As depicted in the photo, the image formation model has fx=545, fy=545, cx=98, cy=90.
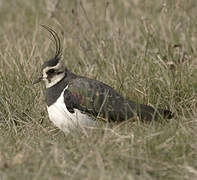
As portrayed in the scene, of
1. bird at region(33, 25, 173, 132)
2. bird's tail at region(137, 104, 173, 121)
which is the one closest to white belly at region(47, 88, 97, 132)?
bird at region(33, 25, 173, 132)

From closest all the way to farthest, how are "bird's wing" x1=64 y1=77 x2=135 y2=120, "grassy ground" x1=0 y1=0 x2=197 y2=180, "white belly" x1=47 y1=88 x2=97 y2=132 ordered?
1. "grassy ground" x1=0 y1=0 x2=197 y2=180
2. "white belly" x1=47 y1=88 x2=97 y2=132
3. "bird's wing" x1=64 y1=77 x2=135 y2=120

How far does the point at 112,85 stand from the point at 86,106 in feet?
3.08

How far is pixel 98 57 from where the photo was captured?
6816 mm

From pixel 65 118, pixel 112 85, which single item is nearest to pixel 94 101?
pixel 65 118

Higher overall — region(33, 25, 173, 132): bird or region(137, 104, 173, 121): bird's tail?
region(33, 25, 173, 132): bird

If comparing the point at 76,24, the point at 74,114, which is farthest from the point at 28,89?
the point at 76,24

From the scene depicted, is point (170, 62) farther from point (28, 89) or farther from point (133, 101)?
point (28, 89)

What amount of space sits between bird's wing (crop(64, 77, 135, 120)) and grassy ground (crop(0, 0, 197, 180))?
334mm

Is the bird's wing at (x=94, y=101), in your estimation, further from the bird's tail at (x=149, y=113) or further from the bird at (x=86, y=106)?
the bird's tail at (x=149, y=113)

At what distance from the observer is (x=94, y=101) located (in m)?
5.21

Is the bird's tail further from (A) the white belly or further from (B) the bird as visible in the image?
(A) the white belly

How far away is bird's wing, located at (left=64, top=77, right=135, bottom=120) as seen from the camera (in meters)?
5.18

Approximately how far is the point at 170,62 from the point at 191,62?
345 millimetres

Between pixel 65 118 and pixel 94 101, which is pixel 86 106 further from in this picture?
pixel 65 118
